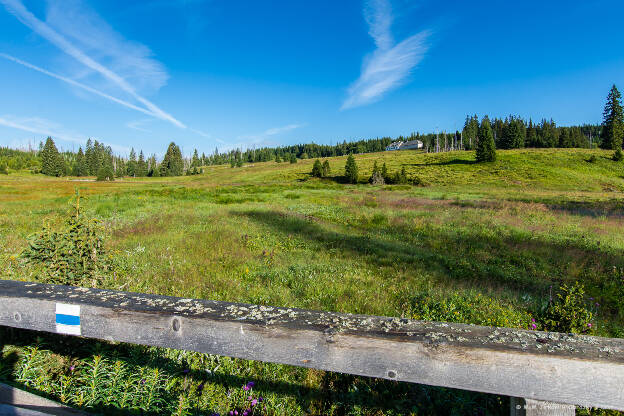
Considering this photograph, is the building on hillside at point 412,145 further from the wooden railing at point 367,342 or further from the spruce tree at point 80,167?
the wooden railing at point 367,342

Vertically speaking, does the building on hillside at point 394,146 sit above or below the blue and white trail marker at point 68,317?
above

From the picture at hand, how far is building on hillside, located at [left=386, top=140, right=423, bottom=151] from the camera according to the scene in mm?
146500

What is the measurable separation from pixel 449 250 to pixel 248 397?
8212 mm

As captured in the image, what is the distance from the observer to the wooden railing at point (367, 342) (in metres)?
1.43

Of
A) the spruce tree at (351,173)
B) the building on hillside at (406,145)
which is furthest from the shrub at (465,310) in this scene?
the building on hillside at (406,145)

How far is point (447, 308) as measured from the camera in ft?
15.5

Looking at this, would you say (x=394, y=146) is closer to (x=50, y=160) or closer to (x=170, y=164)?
(x=170, y=164)

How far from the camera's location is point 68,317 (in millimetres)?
2051

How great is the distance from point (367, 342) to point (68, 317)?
6.55 ft

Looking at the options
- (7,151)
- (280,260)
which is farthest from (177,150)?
(280,260)

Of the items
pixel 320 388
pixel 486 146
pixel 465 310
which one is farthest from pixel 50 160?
pixel 465 310

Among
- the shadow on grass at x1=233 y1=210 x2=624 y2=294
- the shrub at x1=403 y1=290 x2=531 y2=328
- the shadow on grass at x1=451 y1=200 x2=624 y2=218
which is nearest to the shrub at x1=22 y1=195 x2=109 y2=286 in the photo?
the shrub at x1=403 y1=290 x2=531 y2=328

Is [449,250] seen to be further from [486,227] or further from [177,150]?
[177,150]

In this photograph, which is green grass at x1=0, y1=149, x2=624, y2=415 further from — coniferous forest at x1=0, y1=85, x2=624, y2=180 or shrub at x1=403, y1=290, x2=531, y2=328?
coniferous forest at x1=0, y1=85, x2=624, y2=180
